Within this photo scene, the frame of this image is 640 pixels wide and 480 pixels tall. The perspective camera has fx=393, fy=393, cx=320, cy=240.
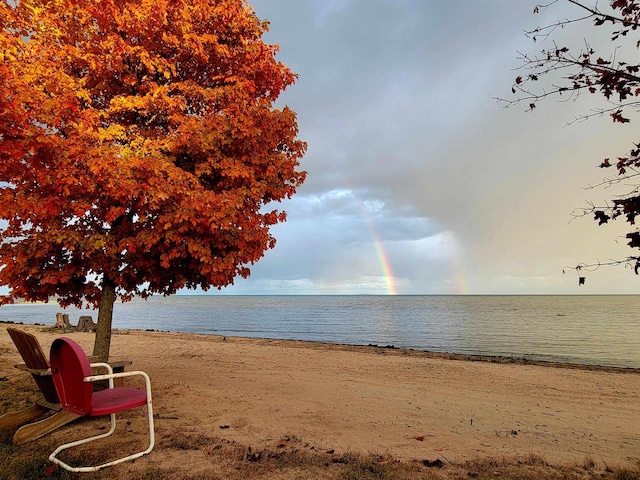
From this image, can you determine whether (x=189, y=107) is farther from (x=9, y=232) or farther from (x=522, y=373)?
(x=522, y=373)

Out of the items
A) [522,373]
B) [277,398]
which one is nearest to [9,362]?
[277,398]

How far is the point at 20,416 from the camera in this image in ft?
16.1

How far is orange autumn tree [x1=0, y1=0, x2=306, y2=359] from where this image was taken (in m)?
5.36

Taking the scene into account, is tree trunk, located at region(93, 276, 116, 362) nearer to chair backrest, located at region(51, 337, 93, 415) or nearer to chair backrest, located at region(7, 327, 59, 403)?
chair backrest, located at region(7, 327, 59, 403)

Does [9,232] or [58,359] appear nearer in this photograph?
[58,359]

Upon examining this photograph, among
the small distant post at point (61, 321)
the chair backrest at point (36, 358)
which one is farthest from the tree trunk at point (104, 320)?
the small distant post at point (61, 321)

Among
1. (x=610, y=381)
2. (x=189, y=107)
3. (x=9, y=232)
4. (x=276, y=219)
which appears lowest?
(x=610, y=381)

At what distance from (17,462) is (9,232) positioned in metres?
3.46

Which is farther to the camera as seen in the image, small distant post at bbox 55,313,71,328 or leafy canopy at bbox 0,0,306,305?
small distant post at bbox 55,313,71,328

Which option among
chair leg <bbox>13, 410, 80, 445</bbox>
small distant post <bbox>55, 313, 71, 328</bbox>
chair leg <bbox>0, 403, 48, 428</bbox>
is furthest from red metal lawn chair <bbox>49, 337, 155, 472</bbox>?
small distant post <bbox>55, 313, 71, 328</bbox>

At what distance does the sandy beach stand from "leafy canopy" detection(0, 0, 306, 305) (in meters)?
2.16

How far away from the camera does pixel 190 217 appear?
5496mm

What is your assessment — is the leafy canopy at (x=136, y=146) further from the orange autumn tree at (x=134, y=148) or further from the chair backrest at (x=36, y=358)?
the chair backrest at (x=36, y=358)

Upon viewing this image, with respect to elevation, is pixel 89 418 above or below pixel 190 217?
below
